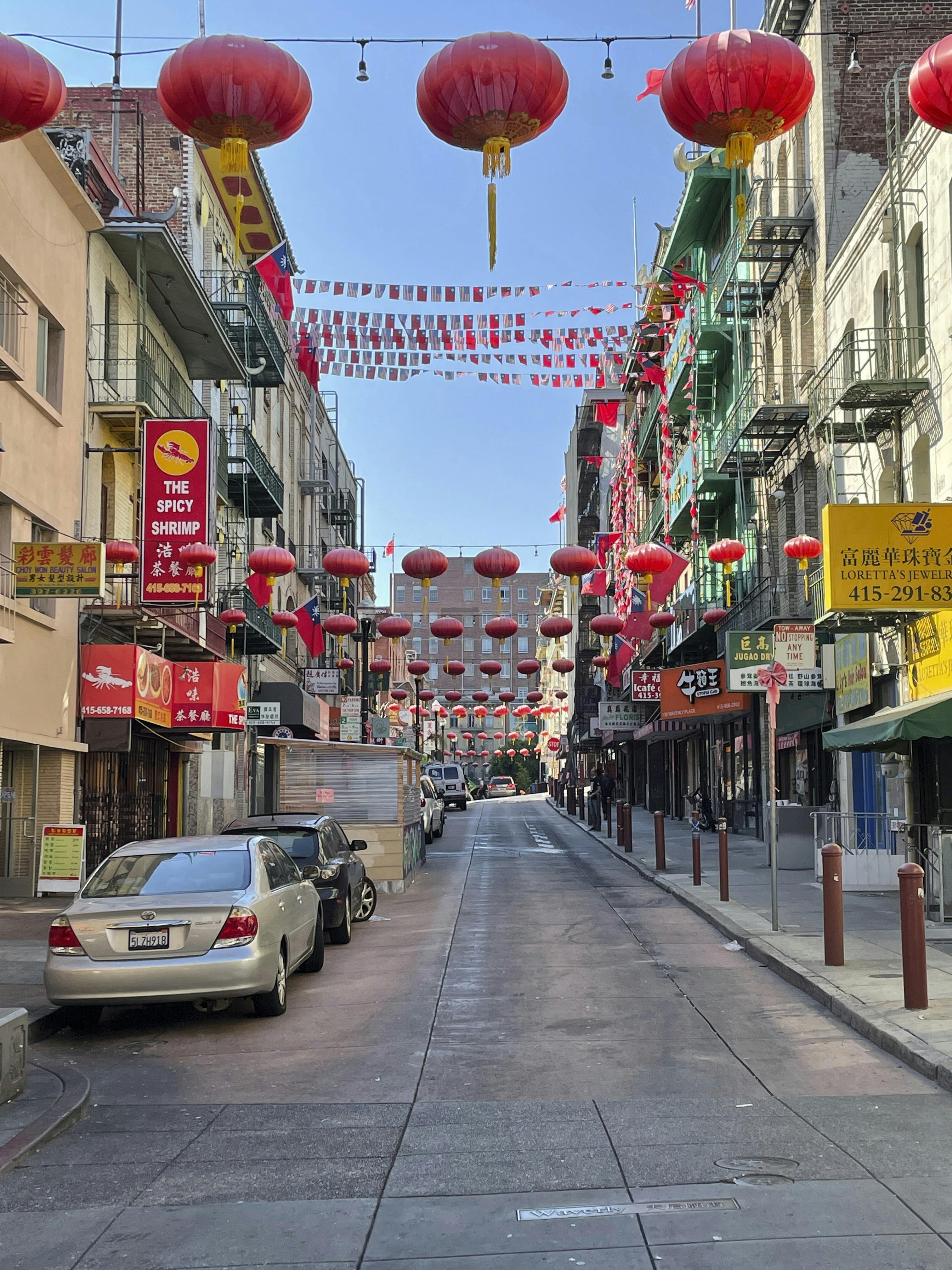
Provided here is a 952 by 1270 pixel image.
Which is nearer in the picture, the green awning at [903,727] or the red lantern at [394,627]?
the green awning at [903,727]

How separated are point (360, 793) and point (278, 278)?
27.5 feet

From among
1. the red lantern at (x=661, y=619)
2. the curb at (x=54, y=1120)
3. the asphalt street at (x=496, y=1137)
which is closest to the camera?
the asphalt street at (x=496, y=1137)

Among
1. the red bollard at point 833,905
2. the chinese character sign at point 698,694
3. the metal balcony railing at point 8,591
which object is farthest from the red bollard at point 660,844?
the red bollard at point 833,905

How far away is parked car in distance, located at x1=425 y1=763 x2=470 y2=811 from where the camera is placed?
65.2m

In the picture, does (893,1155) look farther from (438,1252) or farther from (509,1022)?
(509,1022)

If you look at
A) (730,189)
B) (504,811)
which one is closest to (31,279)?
(730,189)

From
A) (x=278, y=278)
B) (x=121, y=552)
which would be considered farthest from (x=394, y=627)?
(x=278, y=278)

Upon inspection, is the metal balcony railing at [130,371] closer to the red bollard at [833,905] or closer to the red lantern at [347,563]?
the red lantern at [347,563]

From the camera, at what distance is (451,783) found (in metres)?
65.8

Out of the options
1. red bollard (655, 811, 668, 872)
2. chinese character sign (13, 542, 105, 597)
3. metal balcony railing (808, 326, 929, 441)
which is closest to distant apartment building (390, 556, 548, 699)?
red bollard (655, 811, 668, 872)

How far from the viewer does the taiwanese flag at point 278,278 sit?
21234mm

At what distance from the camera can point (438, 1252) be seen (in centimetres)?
521

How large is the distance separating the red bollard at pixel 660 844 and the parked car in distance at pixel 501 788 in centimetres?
7351

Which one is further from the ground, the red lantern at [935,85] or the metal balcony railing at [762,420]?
the metal balcony railing at [762,420]
